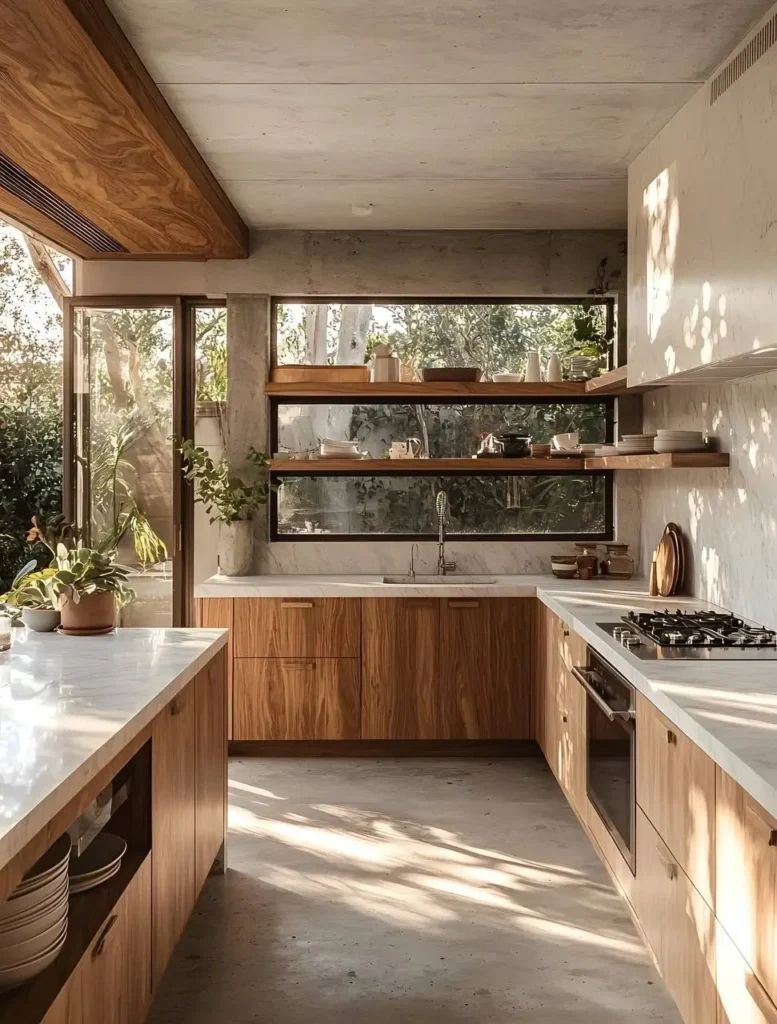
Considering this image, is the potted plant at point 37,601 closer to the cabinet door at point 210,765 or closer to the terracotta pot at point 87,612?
the terracotta pot at point 87,612

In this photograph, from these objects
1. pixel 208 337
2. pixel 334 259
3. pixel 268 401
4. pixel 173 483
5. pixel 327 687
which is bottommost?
pixel 327 687

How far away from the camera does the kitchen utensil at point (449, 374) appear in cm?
528

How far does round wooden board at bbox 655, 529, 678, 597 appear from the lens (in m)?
4.50

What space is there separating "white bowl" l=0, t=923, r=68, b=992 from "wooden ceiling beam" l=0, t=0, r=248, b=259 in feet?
6.83

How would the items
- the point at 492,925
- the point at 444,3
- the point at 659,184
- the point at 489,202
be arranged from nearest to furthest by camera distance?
the point at 444,3
the point at 492,925
the point at 659,184
the point at 489,202

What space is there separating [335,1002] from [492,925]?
0.67 m

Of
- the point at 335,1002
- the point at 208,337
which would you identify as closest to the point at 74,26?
the point at 335,1002

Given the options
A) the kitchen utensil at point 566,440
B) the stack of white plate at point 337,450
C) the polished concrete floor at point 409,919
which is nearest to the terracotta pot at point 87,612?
the polished concrete floor at point 409,919

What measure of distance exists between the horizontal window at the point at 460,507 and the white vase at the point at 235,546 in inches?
10.3

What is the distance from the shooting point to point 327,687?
4.96 meters

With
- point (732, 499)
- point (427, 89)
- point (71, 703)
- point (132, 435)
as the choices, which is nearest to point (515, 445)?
point (732, 499)

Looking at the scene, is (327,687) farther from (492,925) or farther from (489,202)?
(489,202)

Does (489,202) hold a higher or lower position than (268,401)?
higher

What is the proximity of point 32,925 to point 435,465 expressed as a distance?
3.79 metres
